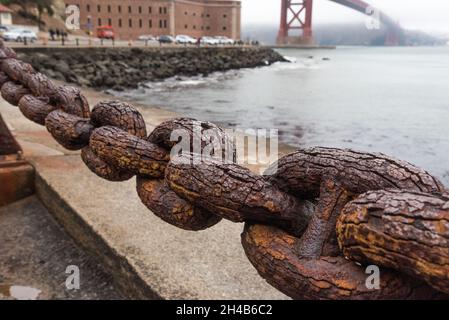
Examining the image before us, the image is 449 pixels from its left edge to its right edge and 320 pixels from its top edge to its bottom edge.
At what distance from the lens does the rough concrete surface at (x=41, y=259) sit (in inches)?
79.5

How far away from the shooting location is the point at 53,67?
18.0 metres

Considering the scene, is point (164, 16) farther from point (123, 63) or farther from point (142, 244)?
point (142, 244)

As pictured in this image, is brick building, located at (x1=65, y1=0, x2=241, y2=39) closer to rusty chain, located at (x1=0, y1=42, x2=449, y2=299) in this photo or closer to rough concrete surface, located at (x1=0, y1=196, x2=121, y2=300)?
rough concrete surface, located at (x1=0, y1=196, x2=121, y2=300)

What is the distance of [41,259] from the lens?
2.29 meters

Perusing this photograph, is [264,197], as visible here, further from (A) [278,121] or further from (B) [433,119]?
(B) [433,119]

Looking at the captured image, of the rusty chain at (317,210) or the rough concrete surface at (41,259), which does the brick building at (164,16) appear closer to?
the rough concrete surface at (41,259)

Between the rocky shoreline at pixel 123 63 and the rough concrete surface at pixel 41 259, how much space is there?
14.9 m

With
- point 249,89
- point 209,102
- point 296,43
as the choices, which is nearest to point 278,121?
point 209,102

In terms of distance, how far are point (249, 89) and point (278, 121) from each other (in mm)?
9304

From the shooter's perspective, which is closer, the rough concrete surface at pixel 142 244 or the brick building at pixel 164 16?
the rough concrete surface at pixel 142 244

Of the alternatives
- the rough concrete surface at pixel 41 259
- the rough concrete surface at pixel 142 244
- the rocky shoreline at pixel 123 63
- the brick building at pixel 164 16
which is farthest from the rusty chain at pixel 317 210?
the brick building at pixel 164 16

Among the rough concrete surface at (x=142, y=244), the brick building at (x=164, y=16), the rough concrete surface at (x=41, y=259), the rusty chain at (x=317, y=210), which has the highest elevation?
the brick building at (x=164, y=16)

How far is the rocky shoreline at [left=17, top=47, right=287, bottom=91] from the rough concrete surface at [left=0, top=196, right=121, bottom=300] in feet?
48.8
